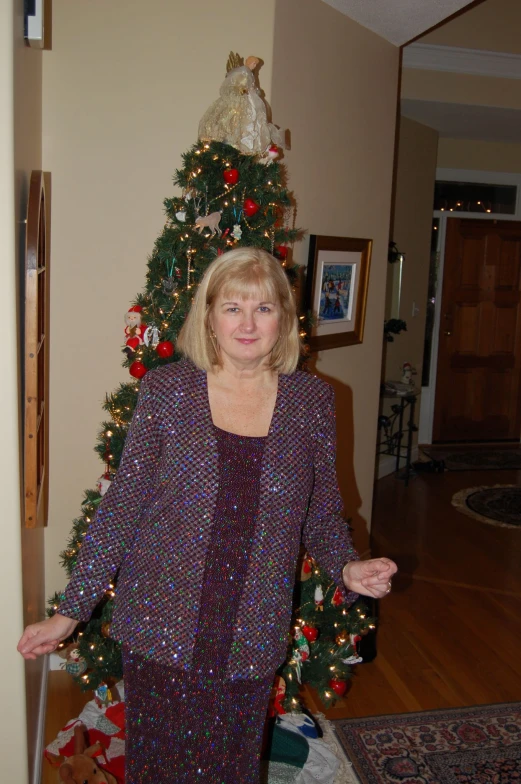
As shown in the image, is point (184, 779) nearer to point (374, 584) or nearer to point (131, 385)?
point (374, 584)

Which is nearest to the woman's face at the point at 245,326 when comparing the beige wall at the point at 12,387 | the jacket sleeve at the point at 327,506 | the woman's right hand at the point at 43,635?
the jacket sleeve at the point at 327,506

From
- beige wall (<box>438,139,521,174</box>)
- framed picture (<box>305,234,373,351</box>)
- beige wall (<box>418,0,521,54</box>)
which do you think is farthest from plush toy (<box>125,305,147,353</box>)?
beige wall (<box>438,139,521,174</box>)

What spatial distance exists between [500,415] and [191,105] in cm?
494

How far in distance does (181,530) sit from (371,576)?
15.6 inches

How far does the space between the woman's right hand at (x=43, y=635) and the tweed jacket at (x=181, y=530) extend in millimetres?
24

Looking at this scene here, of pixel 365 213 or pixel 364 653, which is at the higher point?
pixel 365 213

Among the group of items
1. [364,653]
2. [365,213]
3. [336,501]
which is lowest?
[364,653]

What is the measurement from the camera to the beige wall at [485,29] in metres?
4.73

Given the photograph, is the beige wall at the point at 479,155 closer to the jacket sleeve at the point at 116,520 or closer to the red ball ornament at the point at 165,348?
the red ball ornament at the point at 165,348

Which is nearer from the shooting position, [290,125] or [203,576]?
[203,576]

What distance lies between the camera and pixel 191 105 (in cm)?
273

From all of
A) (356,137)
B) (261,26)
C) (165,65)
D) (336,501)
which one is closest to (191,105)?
(165,65)

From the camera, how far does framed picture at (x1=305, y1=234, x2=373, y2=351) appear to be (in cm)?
316

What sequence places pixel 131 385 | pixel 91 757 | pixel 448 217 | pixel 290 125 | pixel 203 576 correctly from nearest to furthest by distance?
1. pixel 203 576
2. pixel 91 757
3. pixel 131 385
4. pixel 290 125
5. pixel 448 217
